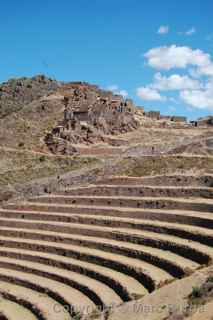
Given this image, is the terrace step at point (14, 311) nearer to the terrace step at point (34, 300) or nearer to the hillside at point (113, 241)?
the hillside at point (113, 241)

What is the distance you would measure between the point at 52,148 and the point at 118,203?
772 inches

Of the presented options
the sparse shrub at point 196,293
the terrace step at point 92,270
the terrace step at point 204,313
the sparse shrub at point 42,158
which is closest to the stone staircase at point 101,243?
the terrace step at point 92,270

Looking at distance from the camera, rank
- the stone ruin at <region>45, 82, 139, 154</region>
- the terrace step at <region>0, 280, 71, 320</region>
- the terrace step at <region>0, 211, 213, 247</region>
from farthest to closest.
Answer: the stone ruin at <region>45, 82, 139, 154</region>, the terrace step at <region>0, 211, 213, 247</region>, the terrace step at <region>0, 280, 71, 320</region>

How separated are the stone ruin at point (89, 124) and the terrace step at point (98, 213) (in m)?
15.2

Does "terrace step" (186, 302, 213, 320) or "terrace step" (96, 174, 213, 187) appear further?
"terrace step" (96, 174, 213, 187)

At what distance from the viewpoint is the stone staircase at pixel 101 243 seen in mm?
12547

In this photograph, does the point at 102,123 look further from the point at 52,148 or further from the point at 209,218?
the point at 209,218

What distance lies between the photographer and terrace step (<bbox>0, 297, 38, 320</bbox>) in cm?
1314

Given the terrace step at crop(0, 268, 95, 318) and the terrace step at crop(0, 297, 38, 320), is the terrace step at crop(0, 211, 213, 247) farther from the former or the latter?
the terrace step at crop(0, 297, 38, 320)

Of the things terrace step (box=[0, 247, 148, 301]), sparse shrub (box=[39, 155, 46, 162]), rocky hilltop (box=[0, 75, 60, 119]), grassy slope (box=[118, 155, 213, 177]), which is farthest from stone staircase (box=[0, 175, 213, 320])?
rocky hilltop (box=[0, 75, 60, 119])

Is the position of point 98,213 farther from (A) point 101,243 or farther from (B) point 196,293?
(B) point 196,293

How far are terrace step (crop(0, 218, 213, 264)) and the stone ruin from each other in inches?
659

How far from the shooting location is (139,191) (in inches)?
731

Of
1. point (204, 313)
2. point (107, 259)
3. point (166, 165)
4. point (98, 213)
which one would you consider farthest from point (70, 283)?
point (166, 165)
